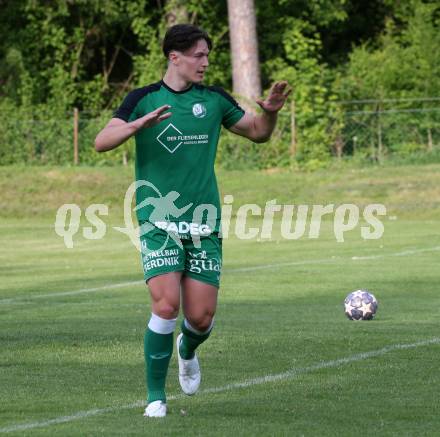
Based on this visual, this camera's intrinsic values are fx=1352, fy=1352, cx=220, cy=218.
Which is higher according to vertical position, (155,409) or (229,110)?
(229,110)

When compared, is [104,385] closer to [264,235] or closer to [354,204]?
[264,235]

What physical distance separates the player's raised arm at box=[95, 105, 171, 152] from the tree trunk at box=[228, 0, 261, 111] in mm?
30591

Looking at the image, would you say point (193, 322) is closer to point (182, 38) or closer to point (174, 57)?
point (174, 57)

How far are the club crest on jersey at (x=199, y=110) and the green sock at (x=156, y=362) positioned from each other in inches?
51.1

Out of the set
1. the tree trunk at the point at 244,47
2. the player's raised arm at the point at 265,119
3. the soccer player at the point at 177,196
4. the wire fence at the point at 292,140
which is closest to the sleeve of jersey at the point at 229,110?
the player's raised arm at the point at 265,119

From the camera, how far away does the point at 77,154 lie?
1465 inches

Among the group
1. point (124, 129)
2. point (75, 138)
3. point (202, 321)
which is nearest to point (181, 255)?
point (202, 321)

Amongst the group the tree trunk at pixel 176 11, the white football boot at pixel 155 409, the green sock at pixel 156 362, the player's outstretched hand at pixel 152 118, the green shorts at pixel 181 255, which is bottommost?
the white football boot at pixel 155 409

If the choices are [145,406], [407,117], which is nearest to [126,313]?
[145,406]

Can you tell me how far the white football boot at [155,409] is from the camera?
7695mm

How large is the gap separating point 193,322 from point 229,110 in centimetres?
132

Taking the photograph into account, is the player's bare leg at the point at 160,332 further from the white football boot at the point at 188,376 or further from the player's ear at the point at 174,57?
the player's ear at the point at 174,57

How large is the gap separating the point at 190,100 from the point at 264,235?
17567 mm

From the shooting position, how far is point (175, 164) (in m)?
7.87
